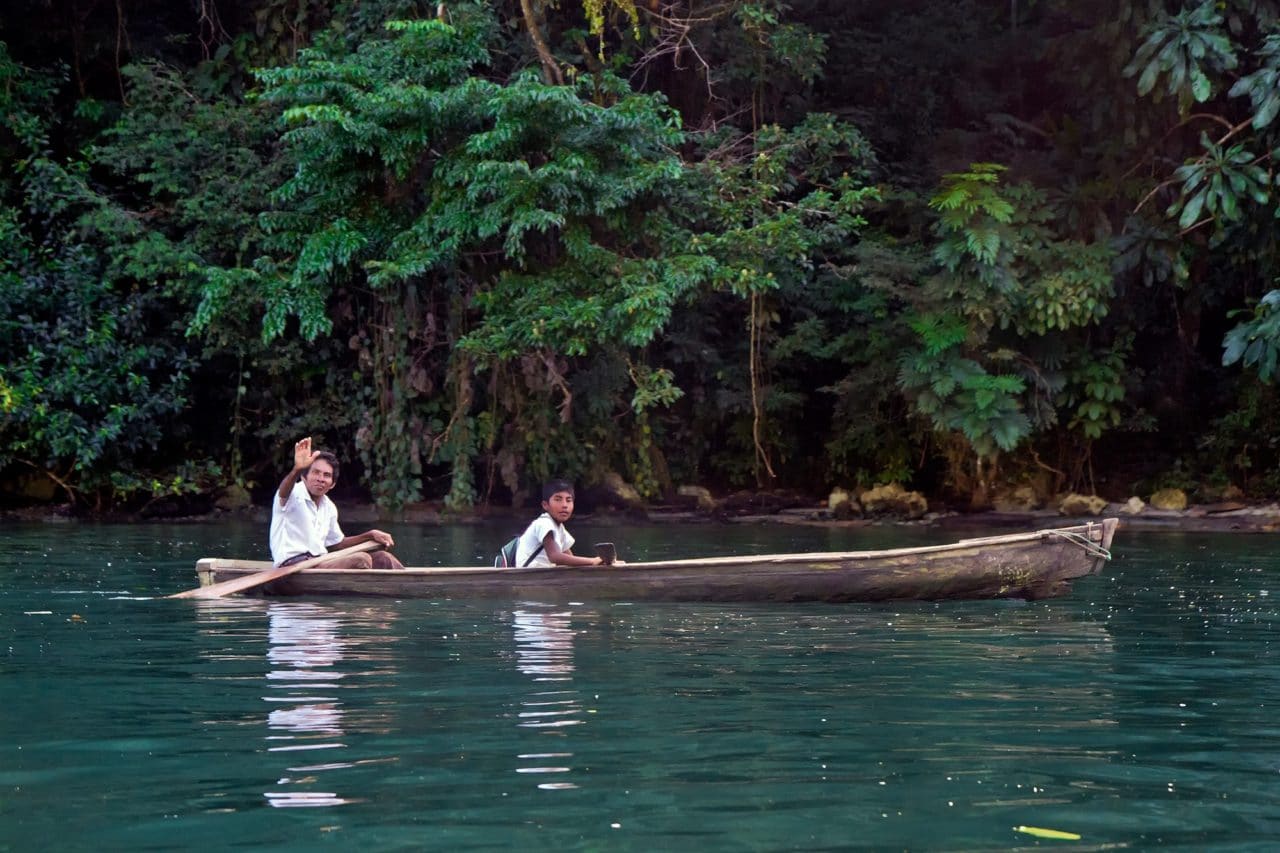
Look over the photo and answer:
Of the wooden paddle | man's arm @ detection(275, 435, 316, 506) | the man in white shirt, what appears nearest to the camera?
man's arm @ detection(275, 435, 316, 506)

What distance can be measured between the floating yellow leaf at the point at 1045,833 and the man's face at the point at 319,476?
229 inches

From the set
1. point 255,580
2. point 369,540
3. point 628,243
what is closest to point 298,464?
point 255,580

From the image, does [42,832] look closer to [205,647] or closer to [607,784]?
[607,784]

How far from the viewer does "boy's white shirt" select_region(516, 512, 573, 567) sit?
29.6 feet

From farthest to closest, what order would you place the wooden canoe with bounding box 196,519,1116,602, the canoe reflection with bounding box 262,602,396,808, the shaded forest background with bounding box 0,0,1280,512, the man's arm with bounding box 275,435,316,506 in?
the shaded forest background with bounding box 0,0,1280,512 → the wooden canoe with bounding box 196,519,1116,602 → the man's arm with bounding box 275,435,316,506 → the canoe reflection with bounding box 262,602,396,808

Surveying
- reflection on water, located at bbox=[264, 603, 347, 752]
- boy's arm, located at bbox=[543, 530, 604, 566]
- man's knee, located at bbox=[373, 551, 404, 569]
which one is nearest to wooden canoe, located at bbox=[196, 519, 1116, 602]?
boy's arm, located at bbox=[543, 530, 604, 566]

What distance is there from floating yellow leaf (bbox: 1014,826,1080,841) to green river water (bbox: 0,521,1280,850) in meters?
0.03

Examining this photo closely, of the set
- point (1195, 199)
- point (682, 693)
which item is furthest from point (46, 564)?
point (1195, 199)

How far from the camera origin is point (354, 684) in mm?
5777

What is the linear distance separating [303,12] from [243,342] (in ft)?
11.1

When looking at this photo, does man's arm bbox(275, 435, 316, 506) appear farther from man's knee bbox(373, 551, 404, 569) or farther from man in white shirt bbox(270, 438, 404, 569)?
man's knee bbox(373, 551, 404, 569)

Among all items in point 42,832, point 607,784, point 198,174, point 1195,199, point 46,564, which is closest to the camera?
point 42,832

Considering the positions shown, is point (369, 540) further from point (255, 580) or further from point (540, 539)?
point (540, 539)

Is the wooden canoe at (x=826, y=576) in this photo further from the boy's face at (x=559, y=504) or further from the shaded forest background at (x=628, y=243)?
the shaded forest background at (x=628, y=243)
